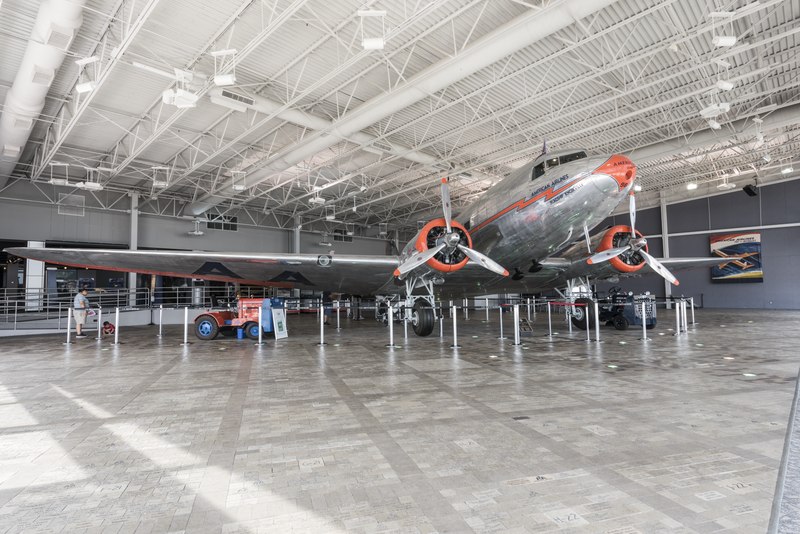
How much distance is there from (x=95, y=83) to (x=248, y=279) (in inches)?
319

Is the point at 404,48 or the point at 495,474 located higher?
the point at 404,48

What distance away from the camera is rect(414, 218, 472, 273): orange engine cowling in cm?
1116

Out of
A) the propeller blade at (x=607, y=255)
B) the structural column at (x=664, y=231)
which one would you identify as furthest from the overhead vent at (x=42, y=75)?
the structural column at (x=664, y=231)

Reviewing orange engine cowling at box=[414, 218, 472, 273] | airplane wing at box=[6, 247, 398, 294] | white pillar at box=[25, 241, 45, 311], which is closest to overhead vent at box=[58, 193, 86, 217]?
white pillar at box=[25, 241, 45, 311]

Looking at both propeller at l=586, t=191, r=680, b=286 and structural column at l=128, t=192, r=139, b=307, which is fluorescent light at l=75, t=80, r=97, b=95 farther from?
structural column at l=128, t=192, r=139, b=307

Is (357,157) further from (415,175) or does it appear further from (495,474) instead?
(495,474)

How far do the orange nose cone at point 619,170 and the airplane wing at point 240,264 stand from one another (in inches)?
273

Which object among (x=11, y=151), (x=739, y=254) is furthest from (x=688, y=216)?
(x=11, y=151)

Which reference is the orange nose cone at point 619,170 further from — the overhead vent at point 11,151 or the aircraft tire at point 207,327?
the overhead vent at point 11,151

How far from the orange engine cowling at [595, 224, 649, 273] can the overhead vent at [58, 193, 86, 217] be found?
2978 centimetres

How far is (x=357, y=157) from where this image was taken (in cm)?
2297

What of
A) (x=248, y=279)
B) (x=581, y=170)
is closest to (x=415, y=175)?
(x=248, y=279)

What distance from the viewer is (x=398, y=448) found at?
4.11m

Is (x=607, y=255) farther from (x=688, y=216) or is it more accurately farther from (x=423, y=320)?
(x=688, y=216)
